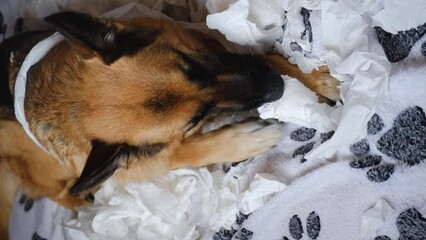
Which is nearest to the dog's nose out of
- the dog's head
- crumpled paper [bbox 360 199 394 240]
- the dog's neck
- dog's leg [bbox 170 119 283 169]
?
the dog's head

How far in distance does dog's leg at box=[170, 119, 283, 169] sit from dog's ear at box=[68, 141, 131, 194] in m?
0.27

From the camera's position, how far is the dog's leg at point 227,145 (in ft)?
5.69

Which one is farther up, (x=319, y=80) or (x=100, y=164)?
(x=319, y=80)

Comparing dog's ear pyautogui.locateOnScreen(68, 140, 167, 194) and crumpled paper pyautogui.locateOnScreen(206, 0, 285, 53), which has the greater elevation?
crumpled paper pyautogui.locateOnScreen(206, 0, 285, 53)

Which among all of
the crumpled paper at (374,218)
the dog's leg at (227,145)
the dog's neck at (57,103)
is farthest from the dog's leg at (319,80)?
the dog's neck at (57,103)

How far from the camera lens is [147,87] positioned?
4.81 ft

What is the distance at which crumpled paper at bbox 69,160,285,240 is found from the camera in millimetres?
1748

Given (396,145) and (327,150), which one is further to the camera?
(327,150)

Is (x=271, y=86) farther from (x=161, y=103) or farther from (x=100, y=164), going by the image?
(x=100, y=164)

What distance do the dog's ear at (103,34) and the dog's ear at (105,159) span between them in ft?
0.94

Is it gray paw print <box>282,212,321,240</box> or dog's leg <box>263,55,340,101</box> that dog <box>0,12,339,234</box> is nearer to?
dog's leg <box>263,55,340,101</box>

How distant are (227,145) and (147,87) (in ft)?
1.48

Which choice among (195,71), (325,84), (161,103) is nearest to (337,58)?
(325,84)

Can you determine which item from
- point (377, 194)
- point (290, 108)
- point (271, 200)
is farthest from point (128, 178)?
point (377, 194)
